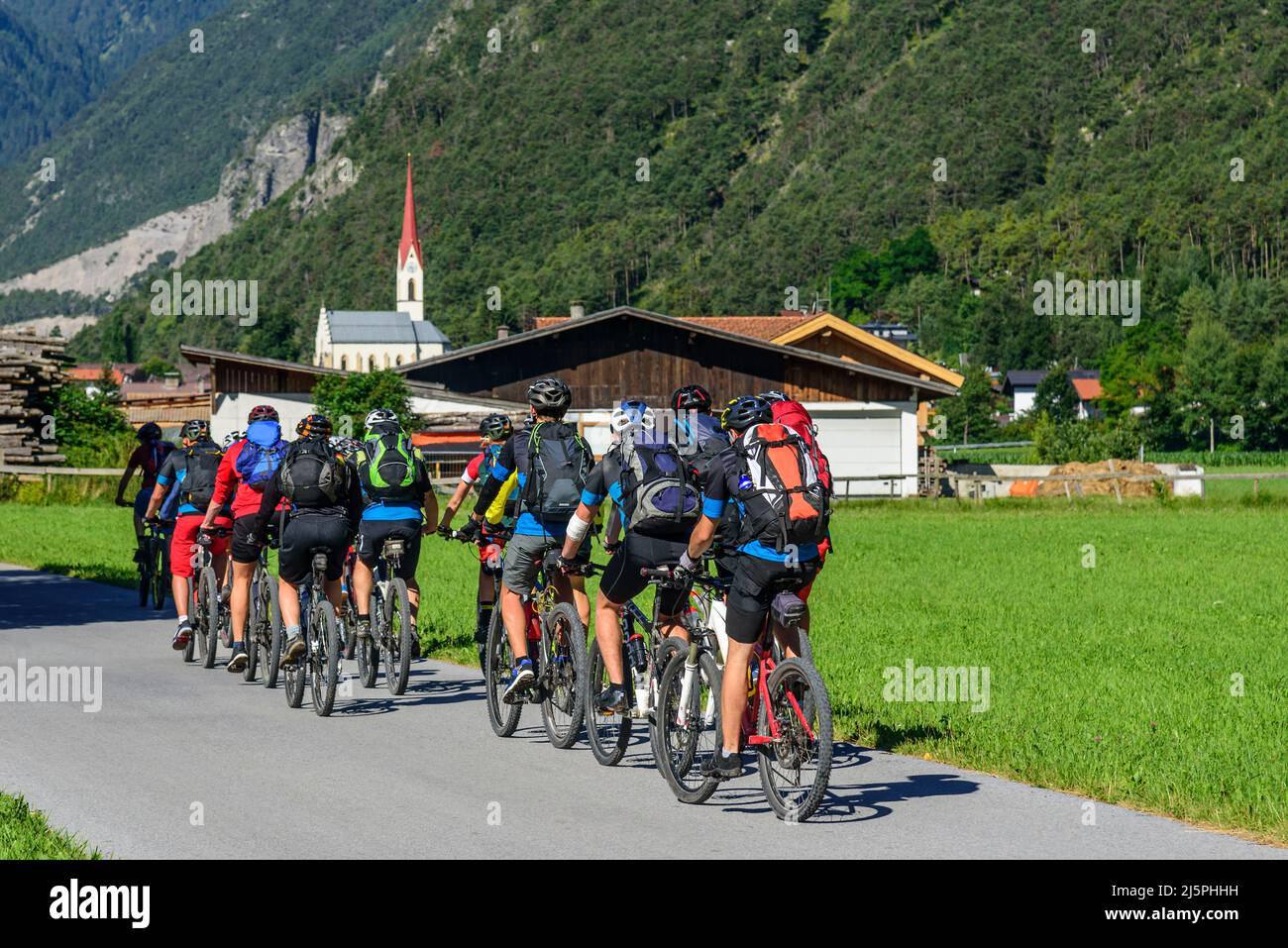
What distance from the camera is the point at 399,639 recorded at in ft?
39.9

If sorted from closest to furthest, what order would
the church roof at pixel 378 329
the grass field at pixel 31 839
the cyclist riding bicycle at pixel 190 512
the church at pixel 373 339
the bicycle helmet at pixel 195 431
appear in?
the grass field at pixel 31 839, the cyclist riding bicycle at pixel 190 512, the bicycle helmet at pixel 195 431, the church at pixel 373 339, the church roof at pixel 378 329

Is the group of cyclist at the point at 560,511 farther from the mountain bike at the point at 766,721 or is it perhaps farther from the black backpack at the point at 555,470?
the mountain bike at the point at 766,721

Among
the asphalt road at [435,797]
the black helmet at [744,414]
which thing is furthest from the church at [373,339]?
the black helmet at [744,414]

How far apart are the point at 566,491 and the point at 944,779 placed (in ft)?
8.64

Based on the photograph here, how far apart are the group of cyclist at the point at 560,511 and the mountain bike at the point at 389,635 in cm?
9

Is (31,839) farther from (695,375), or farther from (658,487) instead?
(695,375)

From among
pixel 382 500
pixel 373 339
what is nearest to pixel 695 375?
pixel 382 500

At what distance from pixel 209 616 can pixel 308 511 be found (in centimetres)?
277

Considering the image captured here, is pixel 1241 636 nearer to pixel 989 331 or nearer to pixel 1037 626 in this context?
pixel 1037 626

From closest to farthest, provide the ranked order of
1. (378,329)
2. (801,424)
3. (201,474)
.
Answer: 1. (801,424)
2. (201,474)
3. (378,329)

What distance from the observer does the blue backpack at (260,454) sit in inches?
504

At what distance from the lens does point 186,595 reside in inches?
576

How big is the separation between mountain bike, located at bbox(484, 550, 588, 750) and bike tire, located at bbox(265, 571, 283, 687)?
1913mm
